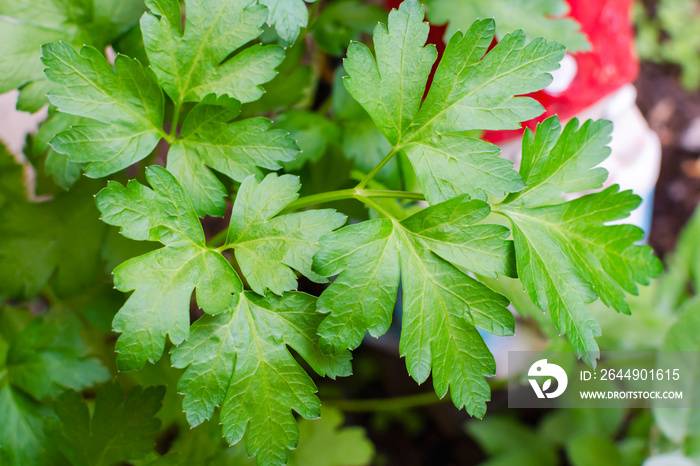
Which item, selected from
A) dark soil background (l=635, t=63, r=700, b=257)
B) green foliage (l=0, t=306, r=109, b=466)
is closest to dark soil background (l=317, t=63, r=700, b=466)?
dark soil background (l=635, t=63, r=700, b=257)

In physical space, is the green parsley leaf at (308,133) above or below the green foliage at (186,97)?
below

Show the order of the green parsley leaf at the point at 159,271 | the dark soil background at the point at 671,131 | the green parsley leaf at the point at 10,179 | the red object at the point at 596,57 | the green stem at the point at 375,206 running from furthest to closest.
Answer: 1. the dark soil background at the point at 671,131
2. the red object at the point at 596,57
3. the green parsley leaf at the point at 10,179
4. the green stem at the point at 375,206
5. the green parsley leaf at the point at 159,271

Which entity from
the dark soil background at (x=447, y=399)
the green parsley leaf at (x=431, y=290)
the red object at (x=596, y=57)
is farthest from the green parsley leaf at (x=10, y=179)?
the dark soil background at (x=447, y=399)

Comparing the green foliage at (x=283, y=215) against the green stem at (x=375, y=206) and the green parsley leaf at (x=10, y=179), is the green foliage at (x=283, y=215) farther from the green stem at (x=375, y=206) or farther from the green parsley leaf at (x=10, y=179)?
the green parsley leaf at (x=10, y=179)

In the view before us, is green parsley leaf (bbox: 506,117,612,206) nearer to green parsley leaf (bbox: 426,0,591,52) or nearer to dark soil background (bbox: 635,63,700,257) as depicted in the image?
green parsley leaf (bbox: 426,0,591,52)

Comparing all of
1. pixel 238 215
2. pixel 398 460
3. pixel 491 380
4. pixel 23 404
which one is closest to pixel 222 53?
pixel 238 215

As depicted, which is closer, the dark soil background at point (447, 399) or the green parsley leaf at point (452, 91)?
the green parsley leaf at point (452, 91)
